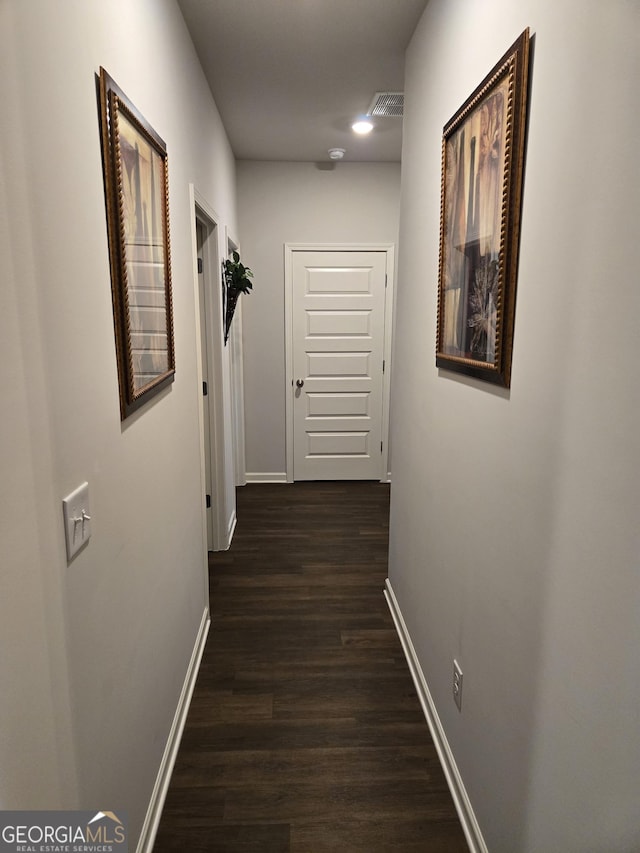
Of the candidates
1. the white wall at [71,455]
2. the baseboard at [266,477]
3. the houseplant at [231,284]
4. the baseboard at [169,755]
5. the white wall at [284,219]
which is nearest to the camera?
the white wall at [71,455]

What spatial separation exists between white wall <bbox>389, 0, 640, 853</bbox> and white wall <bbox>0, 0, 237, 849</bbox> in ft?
3.20

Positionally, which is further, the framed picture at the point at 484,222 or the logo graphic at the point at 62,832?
the framed picture at the point at 484,222

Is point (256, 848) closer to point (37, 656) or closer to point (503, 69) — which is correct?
point (37, 656)

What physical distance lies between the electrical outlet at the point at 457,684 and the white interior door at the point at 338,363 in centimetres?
336

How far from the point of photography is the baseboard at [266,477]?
5.13 m

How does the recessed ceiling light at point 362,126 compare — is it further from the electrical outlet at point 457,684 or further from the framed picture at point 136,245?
the electrical outlet at point 457,684

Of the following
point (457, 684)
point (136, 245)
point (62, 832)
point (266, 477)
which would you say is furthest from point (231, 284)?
point (62, 832)

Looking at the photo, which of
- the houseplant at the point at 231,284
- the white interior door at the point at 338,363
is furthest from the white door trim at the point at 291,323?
the houseplant at the point at 231,284

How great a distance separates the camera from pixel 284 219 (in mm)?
4695

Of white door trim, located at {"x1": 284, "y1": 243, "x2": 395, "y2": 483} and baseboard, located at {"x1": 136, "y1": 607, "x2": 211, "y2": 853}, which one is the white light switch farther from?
white door trim, located at {"x1": 284, "y1": 243, "x2": 395, "y2": 483}

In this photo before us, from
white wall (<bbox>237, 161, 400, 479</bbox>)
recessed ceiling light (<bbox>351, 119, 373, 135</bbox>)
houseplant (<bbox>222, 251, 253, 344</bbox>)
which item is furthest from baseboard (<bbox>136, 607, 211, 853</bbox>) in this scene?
recessed ceiling light (<bbox>351, 119, 373, 135</bbox>)

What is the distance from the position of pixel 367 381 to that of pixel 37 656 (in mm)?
4244

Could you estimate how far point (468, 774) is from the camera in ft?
5.48

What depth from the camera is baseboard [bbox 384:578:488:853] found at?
1.60 m
